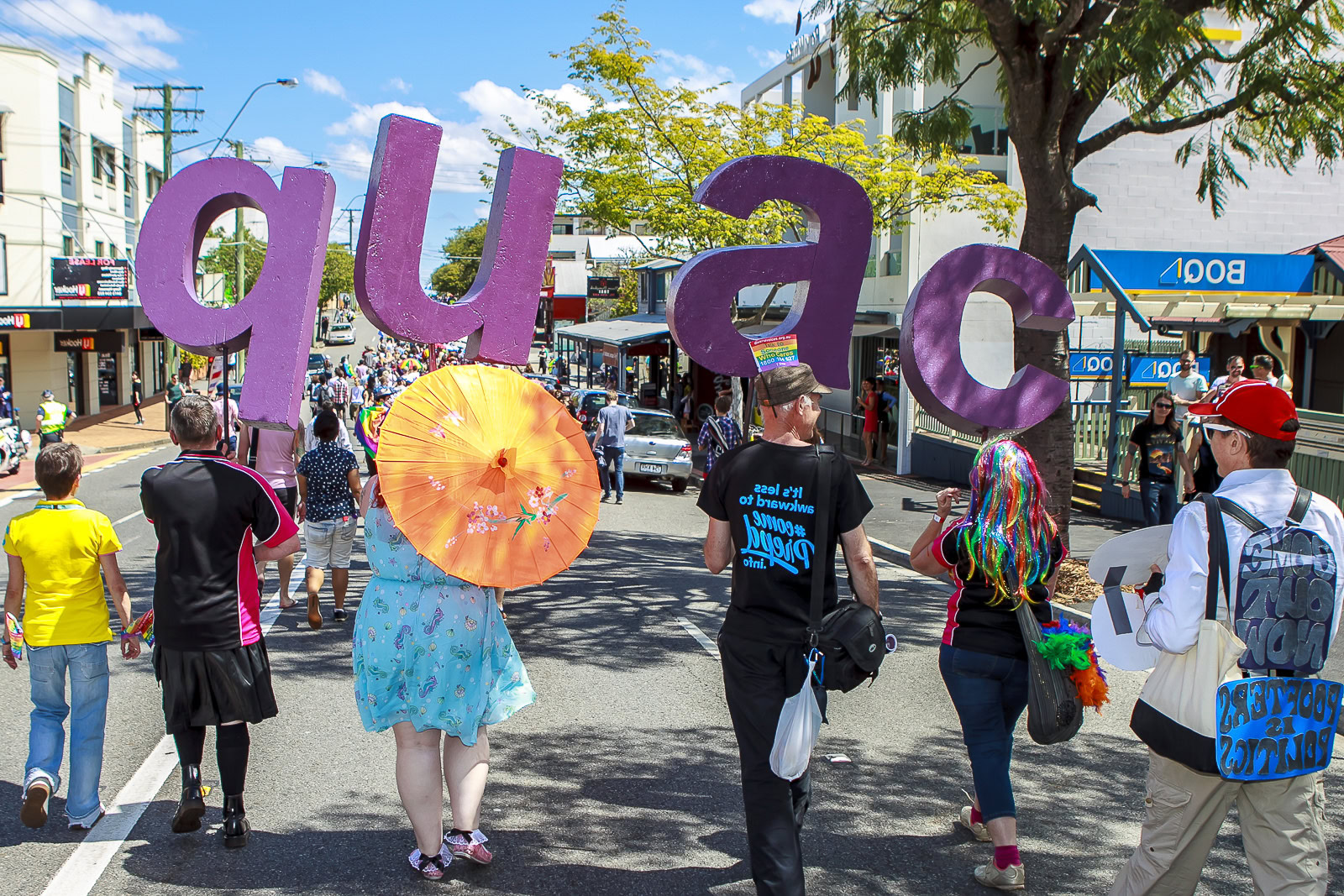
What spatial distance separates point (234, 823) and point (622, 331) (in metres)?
26.9

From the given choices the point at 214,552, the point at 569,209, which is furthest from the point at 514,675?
the point at 569,209

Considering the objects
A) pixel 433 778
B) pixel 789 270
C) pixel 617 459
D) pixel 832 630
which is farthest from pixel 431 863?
pixel 617 459

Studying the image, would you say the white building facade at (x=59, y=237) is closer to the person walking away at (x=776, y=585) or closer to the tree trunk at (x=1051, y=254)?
the tree trunk at (x=1051, y=254)

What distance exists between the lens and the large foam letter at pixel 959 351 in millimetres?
5355

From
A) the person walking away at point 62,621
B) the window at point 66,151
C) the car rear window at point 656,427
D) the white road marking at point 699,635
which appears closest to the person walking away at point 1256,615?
the person walking away at point 62,621

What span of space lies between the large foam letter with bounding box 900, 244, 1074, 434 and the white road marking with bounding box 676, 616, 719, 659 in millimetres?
2738

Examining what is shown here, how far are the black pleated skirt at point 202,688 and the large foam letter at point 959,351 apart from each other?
10.8 ft

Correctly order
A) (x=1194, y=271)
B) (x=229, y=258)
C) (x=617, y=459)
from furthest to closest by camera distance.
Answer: (x=229, y=258) < (x=617, y=459) < (x=1194, y=271)

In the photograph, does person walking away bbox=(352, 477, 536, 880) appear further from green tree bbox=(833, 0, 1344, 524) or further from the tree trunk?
the tree trunk

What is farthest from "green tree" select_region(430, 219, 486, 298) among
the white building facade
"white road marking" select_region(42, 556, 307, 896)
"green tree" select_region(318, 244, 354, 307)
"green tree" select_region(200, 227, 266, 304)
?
"white road marking" select_region(42, 556, 307, 896)

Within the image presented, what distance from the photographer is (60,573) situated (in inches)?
180

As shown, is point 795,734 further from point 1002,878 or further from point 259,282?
point 259,282

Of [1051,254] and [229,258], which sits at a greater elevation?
[229,258]

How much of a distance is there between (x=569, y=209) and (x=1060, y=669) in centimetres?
1857
